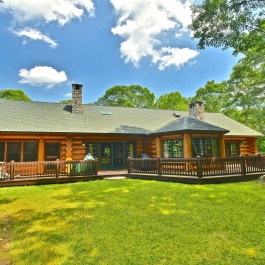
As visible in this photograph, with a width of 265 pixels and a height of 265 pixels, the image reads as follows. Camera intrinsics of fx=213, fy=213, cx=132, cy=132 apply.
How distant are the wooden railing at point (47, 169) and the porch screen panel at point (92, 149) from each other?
313 cm

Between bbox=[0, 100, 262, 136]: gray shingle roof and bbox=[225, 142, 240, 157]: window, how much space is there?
50.7 inches

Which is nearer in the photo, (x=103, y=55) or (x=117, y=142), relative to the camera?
(x=117, y=142)

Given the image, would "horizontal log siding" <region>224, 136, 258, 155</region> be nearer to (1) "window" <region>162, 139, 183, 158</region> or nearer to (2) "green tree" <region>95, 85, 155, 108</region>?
(1) "window" <region>162, 139, 183, 158</region>

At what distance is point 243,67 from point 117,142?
26743mm

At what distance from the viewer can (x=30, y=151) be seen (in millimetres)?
15516

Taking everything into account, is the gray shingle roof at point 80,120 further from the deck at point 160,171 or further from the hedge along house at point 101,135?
the deck at point 160,171

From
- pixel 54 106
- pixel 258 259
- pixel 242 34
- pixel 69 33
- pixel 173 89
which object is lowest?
pixel 258 259

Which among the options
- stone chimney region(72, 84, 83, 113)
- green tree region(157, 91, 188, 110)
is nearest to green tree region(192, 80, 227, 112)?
green tree region(157, 91, 188, 110)

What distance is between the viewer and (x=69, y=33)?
63.9 ft

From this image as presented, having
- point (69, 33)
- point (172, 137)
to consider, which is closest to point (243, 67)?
point (172, 137)

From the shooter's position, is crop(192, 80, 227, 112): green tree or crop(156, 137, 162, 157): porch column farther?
crop(192, 80, 227, 112): green tree

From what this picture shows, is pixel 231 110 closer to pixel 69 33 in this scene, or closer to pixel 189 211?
pixel 69 33

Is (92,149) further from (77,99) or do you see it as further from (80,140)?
(77,99)

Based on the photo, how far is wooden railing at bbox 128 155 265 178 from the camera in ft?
38.9
